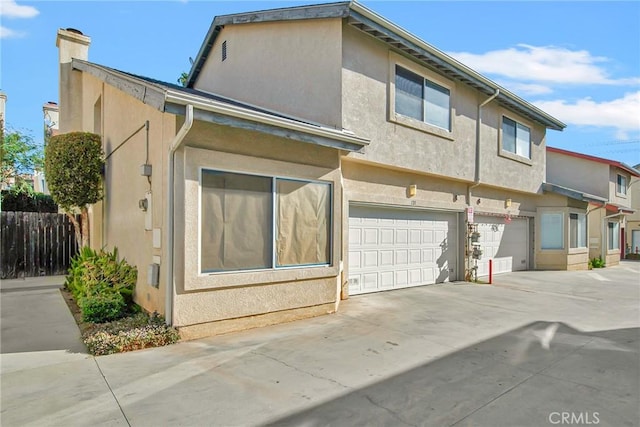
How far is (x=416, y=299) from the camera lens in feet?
30.9

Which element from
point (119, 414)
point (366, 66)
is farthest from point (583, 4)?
point (119, 414)

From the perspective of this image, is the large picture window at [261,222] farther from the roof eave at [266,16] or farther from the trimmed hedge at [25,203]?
the trimmed hedge at [25,203]

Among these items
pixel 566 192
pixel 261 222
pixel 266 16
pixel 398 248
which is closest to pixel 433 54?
pixel 266 16

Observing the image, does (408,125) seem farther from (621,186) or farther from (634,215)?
(634,215)

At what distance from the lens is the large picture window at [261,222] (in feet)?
19.7

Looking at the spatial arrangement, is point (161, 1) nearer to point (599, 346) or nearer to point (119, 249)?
point (119, 249)

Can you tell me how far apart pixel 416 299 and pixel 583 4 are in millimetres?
7560

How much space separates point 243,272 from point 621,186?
2669 centimetres

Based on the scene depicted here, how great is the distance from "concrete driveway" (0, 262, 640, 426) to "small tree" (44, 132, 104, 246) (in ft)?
17.5

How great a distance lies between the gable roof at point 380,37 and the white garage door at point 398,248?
405cm

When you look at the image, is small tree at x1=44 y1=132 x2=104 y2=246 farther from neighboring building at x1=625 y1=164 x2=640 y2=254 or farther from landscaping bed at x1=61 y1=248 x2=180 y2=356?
neighboring building at x1=625 y1=164 x2=640 y2=254

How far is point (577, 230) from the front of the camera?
57.2 feet

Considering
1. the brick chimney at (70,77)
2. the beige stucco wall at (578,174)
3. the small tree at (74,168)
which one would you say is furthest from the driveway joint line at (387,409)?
the beige stucco wall at (578,174)

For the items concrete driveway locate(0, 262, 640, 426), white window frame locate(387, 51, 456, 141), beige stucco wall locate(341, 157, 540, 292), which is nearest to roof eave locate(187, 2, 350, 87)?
white window frame locate(387, 51, 456, 141)
